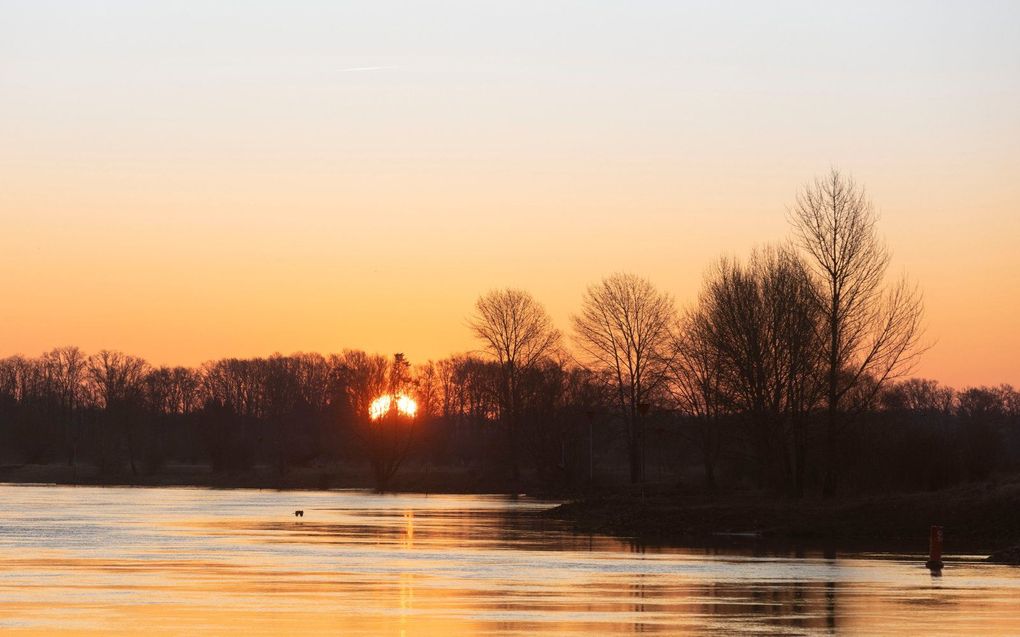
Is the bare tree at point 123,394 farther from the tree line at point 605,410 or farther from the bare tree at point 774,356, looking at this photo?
the bare tree at point 774,356

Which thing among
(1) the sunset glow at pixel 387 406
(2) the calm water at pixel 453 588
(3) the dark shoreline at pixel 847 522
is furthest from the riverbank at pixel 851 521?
(1) the sunset glow at pixel 387 406

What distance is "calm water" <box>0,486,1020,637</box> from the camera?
20.8 meters

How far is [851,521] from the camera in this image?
47969 mm

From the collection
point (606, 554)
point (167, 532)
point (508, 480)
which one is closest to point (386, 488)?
point (508, 480)

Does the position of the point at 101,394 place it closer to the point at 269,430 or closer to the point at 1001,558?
the point at 269,430

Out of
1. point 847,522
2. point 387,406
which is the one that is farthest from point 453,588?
point 387,406

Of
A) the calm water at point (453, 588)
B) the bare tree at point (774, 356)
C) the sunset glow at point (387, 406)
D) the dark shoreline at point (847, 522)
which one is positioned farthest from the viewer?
the sunset glow at point (387, 406)

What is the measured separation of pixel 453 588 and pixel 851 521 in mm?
24931

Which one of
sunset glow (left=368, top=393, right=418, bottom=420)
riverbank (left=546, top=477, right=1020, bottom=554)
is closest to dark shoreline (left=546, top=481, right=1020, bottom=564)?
riverbank (left=546, top=477, right=1020, bottom=554)

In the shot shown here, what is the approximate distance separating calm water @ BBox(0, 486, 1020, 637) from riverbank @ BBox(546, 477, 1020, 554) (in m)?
5.58

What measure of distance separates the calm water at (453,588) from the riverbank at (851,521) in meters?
5.58

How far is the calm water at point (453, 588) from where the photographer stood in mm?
20781

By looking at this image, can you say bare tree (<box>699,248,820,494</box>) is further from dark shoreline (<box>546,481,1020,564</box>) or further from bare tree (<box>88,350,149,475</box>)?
bare tree (<box>88,350,149,475</box>)

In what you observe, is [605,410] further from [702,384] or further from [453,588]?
[453,588]
